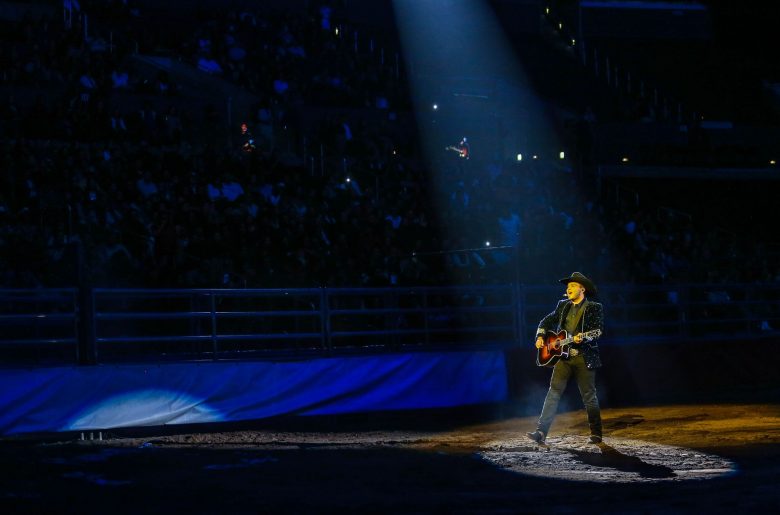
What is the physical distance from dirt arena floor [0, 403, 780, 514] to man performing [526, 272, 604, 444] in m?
0.31

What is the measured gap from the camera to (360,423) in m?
15.0

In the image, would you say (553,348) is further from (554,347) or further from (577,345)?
(577,345)


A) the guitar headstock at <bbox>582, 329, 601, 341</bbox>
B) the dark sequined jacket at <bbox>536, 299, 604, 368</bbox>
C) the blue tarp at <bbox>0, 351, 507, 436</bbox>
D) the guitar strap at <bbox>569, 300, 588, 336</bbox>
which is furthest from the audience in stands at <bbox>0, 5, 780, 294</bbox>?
the guitar headstock at <bbox>582, 329, 601, 341</bbox>

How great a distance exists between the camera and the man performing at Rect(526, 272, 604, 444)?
12.0m

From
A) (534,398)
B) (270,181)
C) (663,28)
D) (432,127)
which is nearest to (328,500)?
(534,398)

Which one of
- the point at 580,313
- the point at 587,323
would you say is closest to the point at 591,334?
the point at 587,323

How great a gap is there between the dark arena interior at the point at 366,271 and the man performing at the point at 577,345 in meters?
0.03

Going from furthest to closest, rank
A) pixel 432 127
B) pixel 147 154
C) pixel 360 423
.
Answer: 1. pixel 432 127
2. pixel 147 154
3. pixel 360 423

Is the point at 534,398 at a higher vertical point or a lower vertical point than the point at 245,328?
lower

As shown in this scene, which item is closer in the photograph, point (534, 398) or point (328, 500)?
point (328, 500)

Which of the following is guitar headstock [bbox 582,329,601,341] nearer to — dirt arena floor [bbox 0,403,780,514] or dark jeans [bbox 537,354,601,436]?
dark jeans [bbox 537,354,601,436]

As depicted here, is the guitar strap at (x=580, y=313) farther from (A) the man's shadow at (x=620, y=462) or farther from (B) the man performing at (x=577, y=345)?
(A) the man's shadow at (x=620, y=462)

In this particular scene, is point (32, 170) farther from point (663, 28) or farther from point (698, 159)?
point (663, 28)

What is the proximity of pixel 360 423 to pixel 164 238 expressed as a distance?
4.18m
